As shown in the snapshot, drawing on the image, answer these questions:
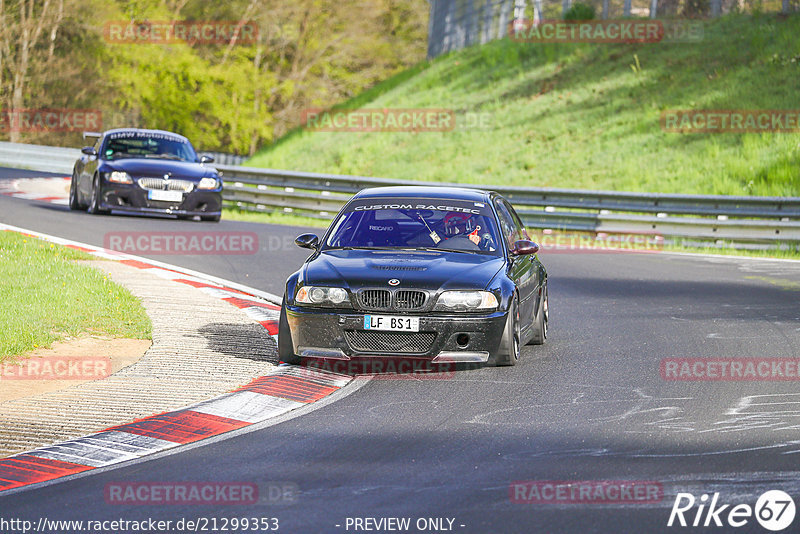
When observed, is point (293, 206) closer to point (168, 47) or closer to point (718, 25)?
point (718, 25)

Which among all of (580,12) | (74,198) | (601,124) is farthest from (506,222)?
(580,12)

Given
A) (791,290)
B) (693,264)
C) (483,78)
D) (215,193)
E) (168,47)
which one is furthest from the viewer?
(168,47)

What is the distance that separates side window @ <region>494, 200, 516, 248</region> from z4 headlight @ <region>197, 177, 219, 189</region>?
1102 cm

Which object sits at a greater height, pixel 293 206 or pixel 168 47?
pixel 168 47

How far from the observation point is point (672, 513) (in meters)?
5.53

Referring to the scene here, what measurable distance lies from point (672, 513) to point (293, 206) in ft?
69.1

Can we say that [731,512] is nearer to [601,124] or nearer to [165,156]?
[165,156]

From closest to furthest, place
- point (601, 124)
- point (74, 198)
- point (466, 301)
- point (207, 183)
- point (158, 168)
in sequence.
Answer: point (466, 301) → point (158, 168) → point (207, 183) → point (74, 198) → point (601, 124)

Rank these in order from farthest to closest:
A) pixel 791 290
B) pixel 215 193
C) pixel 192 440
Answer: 1. pixel 215 193
2. pixel 791 290
3. pixel 192 440

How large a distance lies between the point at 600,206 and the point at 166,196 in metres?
8.04

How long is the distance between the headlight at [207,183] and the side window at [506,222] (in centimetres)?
1102

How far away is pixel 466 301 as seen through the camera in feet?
29.9

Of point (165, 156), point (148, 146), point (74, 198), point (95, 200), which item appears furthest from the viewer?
point (74, 198)

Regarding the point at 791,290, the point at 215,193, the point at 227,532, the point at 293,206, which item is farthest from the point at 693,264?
the point at 227,532
